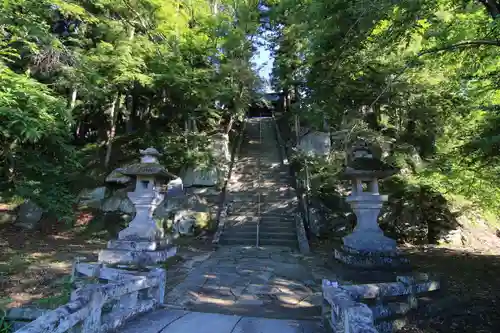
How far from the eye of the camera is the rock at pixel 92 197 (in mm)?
13563

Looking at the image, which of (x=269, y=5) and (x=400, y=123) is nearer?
(x=400, y=123)

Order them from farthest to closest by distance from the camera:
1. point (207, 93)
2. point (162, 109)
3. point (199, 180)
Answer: point (162, 109), point (199, 180), point (207, 93)

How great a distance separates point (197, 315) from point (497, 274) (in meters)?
6.91

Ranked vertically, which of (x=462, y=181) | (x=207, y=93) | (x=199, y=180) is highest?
(x=207, y=93)

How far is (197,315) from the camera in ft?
14.8

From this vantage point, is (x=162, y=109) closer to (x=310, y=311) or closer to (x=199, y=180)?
(x=199, y=180)

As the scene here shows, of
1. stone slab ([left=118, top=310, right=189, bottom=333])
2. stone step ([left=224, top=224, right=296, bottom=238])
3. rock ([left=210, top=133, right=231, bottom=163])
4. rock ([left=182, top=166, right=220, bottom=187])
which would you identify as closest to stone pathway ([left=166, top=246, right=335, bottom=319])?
stone slab ([left=118, top=310, right=189, bottom=333])

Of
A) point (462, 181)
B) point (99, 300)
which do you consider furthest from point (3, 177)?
point (462, 181)

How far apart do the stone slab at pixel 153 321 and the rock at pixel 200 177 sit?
33.3ft

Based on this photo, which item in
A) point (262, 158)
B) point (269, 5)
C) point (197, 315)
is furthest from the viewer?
point (269, 5)

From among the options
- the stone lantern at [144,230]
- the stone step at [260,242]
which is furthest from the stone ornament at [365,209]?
the stone lantern at [144,230]

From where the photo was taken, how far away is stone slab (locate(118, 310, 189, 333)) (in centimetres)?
389

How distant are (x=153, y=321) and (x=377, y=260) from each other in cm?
474

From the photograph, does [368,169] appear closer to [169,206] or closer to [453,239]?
[453,239]
